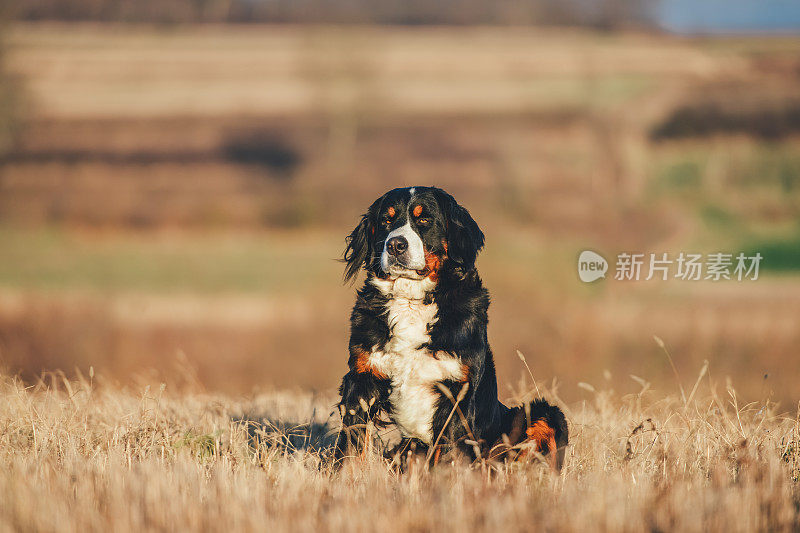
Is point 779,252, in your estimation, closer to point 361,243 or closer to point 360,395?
point 361,243

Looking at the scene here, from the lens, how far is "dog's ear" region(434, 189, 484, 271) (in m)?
4.06

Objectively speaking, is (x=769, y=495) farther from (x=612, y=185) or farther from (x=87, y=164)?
(x=87, y=164)

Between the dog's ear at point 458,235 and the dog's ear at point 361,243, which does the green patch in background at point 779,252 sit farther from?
the dog's ear at point 361,243

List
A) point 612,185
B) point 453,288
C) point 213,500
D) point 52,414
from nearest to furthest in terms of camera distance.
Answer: point 213,500, point 453,288, point 52,414, point 612,185

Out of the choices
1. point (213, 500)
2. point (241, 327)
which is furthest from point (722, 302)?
point (213, 500)

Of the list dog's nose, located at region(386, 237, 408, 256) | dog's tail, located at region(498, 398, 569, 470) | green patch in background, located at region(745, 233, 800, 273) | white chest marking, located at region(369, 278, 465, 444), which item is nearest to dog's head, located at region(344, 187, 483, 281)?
Result: dog's nose, located at region(386, 237, 408, 256)

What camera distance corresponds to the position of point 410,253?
12.5 feet

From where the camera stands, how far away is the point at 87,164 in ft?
85.3

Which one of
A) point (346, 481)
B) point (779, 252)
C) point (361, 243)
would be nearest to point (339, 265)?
point (779, 252)

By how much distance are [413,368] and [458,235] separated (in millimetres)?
833

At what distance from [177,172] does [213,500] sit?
78.4 feet

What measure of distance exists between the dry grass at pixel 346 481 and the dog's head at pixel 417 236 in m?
1.00

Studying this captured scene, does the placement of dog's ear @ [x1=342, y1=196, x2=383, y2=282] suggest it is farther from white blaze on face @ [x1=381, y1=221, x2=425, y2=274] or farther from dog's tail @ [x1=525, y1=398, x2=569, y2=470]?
dog's tail @ [x1=525, y1=398, x2=569, y2=470]

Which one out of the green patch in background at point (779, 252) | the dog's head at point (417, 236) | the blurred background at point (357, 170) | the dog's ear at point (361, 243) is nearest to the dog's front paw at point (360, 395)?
the dog's head at point (417, 236)
